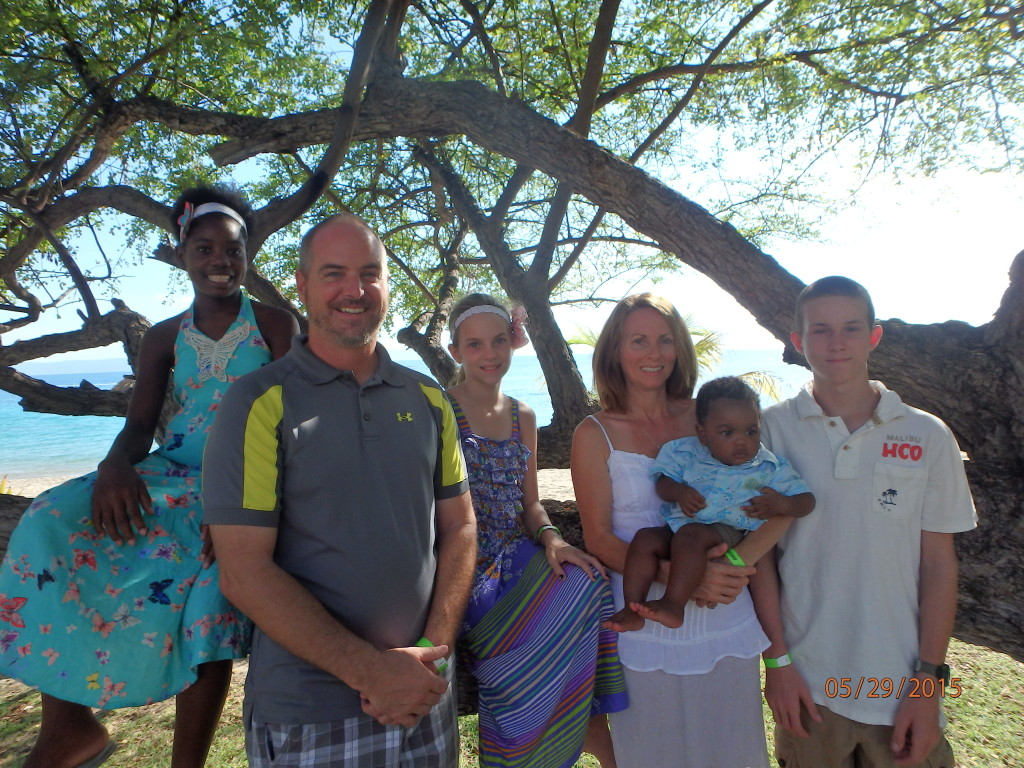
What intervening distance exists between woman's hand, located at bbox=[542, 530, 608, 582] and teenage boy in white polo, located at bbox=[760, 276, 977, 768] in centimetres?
58

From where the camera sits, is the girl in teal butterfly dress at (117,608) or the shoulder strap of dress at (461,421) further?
the shoulder strap of dress at (461,421)

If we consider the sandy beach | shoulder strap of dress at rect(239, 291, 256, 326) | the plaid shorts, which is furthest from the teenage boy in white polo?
the sandy beach

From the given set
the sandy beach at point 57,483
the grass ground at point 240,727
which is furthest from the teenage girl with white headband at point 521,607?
the sandy beach at point 57,483

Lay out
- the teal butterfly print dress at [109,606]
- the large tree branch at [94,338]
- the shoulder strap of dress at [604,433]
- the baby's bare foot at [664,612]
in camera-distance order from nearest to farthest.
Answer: the teal butterfly print dress at [109,606] < the baby's bare foot at [664,612] < the shoulder strap of dress at [604,433] < the large tree branch at [94,338]

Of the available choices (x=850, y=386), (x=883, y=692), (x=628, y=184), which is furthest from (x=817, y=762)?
(x=628, y=184)

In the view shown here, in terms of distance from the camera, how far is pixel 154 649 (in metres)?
1.88

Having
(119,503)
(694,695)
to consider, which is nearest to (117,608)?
(119,503)

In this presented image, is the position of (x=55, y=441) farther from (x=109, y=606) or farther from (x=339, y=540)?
(x=339, y=540)

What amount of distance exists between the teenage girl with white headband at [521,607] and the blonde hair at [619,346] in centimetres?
33

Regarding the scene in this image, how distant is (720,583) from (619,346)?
A: 940 millimetres

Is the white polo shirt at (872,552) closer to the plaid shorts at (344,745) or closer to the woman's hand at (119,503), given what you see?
the plaid shorts at (344,745)

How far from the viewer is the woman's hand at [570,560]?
2.17 metres

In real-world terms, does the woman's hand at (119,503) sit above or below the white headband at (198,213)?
below
